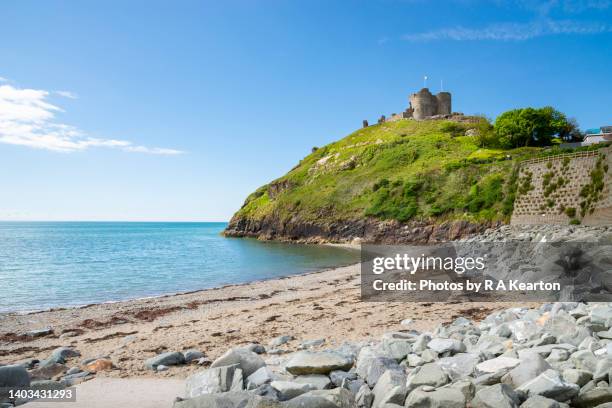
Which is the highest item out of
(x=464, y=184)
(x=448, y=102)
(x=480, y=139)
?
(x=448, y=102)

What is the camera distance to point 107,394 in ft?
24.2

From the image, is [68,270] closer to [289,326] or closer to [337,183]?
[289,326]

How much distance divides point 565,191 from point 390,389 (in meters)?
32.4

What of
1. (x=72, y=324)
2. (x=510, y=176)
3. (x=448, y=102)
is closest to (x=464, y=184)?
(x=510, y=176)

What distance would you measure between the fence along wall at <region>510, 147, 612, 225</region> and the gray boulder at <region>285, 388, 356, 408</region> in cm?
2617

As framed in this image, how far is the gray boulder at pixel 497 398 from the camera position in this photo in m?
4.69

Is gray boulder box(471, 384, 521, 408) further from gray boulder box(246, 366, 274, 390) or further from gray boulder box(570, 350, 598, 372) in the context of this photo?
gray boulder box(246, 366, 274, 390)

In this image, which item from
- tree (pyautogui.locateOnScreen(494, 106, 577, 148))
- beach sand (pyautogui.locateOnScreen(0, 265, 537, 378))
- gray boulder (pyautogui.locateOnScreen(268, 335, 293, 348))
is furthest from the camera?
tree (pyautogui.locateOnScreen(494, 106, 577, 148))

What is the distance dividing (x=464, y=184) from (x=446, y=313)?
47.7 metres

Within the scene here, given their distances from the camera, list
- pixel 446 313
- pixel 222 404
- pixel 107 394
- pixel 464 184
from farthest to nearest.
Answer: pixel 464 184 → pixel 446 313 → pixel 107 394 → pixel 222 404

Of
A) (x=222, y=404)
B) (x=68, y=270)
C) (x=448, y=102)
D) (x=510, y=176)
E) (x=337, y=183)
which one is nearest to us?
(x=222, y=404)

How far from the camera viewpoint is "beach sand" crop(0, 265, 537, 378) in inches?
451

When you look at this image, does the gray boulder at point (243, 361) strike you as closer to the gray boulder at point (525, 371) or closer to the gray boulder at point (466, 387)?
the gray boulder at point (466, 387)

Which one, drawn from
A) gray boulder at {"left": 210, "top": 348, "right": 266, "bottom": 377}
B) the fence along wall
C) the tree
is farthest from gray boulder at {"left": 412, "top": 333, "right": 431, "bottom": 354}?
the tree
